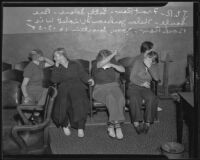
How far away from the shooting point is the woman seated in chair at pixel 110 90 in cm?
393

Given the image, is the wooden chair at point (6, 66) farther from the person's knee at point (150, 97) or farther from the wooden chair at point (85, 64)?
the person's knee at point (150, 97)

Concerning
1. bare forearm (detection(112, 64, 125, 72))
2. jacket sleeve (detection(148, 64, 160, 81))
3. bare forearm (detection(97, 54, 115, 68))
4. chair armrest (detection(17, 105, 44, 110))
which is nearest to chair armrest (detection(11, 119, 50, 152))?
chair armrest (detection(17, 105, 44, 110))

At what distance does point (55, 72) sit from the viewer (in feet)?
12.9

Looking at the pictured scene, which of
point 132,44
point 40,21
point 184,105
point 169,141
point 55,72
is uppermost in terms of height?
point 40,21

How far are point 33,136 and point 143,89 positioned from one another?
1299 mm

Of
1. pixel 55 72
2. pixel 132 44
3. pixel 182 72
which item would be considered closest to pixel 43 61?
pixel 55 72

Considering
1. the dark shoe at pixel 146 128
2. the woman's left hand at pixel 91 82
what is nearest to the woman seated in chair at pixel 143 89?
the dark shoe at pixel 146 128

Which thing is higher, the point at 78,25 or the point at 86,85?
the point at 78,25

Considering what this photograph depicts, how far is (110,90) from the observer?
13.0ft

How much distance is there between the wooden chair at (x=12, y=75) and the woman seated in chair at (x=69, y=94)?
359mm

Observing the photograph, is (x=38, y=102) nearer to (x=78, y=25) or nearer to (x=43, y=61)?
(x=43, y=61)

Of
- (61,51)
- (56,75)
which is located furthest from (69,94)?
(61,51)

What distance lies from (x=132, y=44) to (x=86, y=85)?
68 cm

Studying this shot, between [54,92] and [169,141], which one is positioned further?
[169,141]
